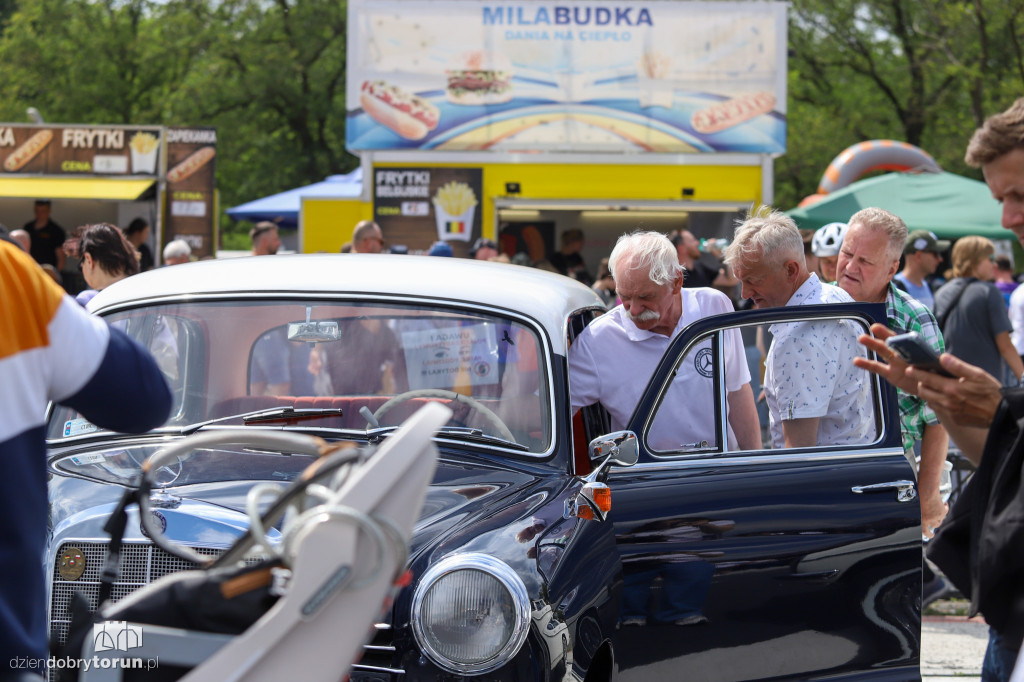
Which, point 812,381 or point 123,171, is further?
point 123,171

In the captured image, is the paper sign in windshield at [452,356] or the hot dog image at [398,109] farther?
the hot dog image at [398,109]

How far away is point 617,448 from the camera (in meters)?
3.48

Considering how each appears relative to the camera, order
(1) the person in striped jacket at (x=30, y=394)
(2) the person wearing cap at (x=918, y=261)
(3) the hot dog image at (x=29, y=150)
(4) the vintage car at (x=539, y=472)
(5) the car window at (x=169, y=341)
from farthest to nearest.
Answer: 1. (3) the hot dog image at (x=29, y=150)
2. (2) the person wearing cap at (x=918, y=261)
3. (5) the car window at (x=169, y=341)
4. (4) the vintage car at (x=539, y=472)
5. (1) the person in striped jacket at (x=30, y=394)

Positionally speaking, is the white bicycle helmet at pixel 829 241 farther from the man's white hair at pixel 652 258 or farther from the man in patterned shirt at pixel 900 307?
the man's white hair at pixel 652 258

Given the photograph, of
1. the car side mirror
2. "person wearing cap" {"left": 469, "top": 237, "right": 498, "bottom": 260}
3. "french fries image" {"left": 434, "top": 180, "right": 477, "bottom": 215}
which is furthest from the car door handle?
"french fries image" {"left": 434, "top": 180, "right": 477, "bottom": 215}

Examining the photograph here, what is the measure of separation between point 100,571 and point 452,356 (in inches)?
55.1

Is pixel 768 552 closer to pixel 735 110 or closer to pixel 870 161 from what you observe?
pixel 735 110

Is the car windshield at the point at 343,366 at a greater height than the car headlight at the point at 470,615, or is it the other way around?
the car windshield at the point at 343,366

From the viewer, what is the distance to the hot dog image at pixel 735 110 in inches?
457

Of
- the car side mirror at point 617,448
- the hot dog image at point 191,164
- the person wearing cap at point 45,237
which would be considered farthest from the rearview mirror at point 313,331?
the hot dog image at point 191,164

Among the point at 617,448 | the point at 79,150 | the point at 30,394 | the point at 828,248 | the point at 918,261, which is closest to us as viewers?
the point at 30,394

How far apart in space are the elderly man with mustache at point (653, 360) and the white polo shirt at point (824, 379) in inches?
5.3

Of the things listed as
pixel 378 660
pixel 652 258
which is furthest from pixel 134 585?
pixel 652 258

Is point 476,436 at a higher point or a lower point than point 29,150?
lower
